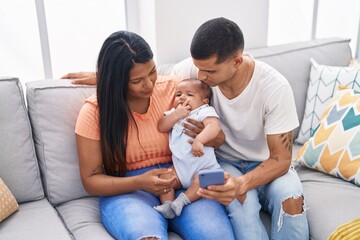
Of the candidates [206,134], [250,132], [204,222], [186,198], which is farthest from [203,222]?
[250,132]

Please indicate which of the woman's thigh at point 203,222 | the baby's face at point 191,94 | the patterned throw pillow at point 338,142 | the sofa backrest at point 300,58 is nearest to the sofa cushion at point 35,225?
the woman's thigh at point 203,222

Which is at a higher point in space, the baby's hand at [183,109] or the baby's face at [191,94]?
the baby's face at [191,94]

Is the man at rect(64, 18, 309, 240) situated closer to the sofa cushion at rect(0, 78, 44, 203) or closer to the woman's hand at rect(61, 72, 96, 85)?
the woman's hand at rect(61, 72, 96, 85)

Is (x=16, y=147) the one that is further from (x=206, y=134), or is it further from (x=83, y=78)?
(x=206, y=134)

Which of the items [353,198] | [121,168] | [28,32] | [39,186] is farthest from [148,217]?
[28,32]

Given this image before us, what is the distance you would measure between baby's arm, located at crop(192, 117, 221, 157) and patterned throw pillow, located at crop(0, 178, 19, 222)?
2.21 feet

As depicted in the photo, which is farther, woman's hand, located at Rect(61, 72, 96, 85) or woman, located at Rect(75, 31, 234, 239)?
woman's hand, located at Rect(61, 72, 96, 85)

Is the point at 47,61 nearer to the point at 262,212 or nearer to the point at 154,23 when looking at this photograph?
the point at 154,23

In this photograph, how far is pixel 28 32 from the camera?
1899 millimetres

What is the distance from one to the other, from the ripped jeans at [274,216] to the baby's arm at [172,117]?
1.21 feet

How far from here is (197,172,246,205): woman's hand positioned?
1.33m

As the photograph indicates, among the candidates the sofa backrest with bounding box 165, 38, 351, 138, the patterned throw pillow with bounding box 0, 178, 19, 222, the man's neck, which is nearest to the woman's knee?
the man's neck

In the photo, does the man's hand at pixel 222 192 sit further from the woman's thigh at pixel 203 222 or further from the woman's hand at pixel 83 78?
the woman's hand at pixel 83 78

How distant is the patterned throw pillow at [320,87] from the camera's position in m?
1.97
